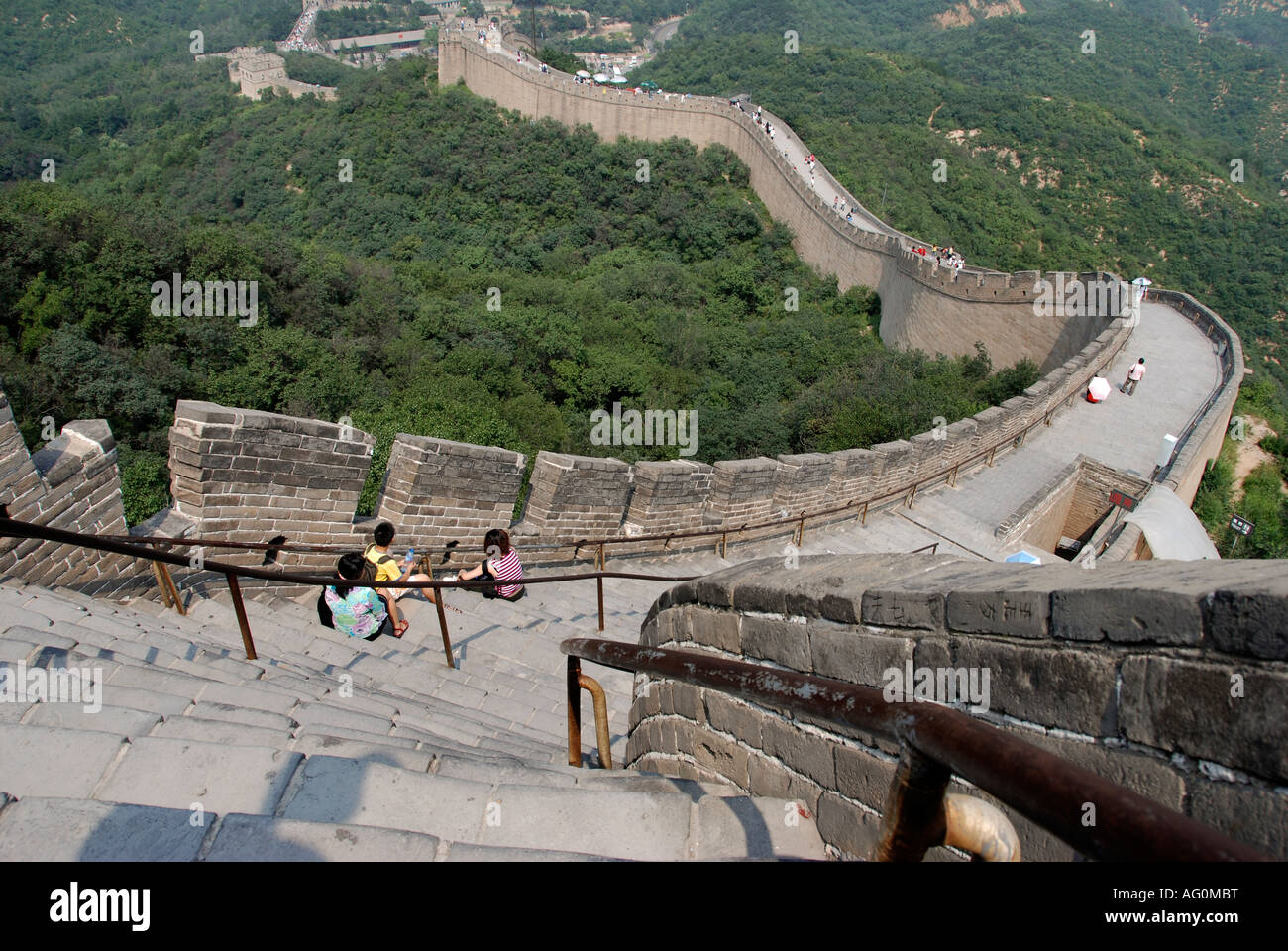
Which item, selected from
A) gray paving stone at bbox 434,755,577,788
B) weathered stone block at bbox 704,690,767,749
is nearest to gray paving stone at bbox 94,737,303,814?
gray paving stone at bbox 434,755,577,788

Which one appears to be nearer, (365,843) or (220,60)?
(365,843)

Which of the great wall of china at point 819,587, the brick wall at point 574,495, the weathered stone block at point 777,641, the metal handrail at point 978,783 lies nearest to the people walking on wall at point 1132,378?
the great wall of china at point 819,587

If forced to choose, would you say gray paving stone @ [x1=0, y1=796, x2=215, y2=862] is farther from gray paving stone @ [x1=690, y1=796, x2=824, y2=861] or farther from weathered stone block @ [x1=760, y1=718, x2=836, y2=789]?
weathered stone block @ [x1=760, y1=718, x2=836, y2=789]

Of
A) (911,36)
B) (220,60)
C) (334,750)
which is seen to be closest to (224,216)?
(334,750)

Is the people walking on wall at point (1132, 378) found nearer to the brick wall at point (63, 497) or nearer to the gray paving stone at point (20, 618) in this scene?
the brick wall at point (63, 497)

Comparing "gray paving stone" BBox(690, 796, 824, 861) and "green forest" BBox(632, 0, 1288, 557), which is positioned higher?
"green forest" BBox(632, 0, 1288, 557)
